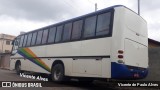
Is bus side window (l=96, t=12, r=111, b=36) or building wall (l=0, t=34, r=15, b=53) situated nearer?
bus side window (l=96, t=12, r=111, b=36)

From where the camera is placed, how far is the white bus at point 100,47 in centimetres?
904

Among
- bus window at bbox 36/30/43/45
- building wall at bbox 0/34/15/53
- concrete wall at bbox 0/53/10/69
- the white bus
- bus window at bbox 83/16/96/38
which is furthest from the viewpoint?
building wall at bbox 0/34/15/53

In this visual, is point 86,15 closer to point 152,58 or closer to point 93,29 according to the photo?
point 93,29

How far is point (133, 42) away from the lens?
9.73m

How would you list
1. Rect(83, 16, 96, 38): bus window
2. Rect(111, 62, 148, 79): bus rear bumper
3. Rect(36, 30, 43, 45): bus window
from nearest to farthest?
Rect(111, 62, 148, 79): bus rear bumper, Rect(83, 16, 96, 38): bus window, Rect(36, 30, 43, 45): bus window

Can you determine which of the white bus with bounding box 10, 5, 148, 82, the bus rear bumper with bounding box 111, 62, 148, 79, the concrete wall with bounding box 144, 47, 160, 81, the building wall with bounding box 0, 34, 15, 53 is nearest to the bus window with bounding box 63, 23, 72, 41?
the white bus with bounding box 10, 5, 148, 82

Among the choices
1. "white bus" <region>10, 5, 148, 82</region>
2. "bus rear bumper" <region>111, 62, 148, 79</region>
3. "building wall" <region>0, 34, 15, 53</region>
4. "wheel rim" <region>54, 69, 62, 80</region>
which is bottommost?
"wheel rim" <region>54, 69, 62, 80</region>

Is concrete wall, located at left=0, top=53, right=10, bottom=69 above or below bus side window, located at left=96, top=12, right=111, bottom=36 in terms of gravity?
below

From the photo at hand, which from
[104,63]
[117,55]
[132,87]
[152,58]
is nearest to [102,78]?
[104,63]

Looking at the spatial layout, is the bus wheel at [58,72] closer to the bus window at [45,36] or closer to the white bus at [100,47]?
the white bus at [100,47]

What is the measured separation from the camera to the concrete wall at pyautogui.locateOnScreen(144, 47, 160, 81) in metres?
11.7

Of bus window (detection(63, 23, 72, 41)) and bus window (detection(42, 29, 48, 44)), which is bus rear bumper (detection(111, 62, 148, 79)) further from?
bus window (detection(42, 29, 48, 44))

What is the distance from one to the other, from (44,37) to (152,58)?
6805 mm

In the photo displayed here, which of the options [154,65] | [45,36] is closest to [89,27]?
[154,65]
